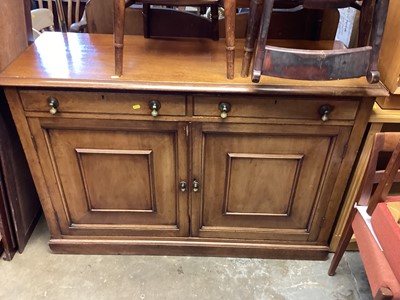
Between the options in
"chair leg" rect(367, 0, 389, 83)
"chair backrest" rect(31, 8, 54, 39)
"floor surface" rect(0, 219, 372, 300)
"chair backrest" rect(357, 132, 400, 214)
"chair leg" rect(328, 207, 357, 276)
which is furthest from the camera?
"chair backrest" rect(31, 8, 54, 39)

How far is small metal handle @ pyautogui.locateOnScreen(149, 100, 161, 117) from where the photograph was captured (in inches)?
46.2

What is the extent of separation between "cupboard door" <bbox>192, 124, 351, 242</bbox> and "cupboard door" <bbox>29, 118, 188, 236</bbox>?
93 millimetres

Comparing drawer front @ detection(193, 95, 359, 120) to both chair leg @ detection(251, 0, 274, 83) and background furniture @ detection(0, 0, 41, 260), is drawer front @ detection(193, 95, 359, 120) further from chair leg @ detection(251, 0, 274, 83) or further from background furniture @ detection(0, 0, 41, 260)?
background furniture @ detection(0, 0, 41, 260)

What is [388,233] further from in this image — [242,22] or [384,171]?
[242,22]

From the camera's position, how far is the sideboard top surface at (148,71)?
113 centimetres

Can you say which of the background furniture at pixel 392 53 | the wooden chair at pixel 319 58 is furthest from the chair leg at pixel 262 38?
the background furniture at pixel 392 53

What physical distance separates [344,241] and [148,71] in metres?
0.97

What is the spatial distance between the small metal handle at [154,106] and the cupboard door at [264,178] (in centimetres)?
15

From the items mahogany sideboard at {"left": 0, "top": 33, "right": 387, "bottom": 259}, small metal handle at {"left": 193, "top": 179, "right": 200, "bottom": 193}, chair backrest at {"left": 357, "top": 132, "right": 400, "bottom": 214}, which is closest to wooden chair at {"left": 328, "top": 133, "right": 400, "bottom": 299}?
chair backrest at {"left": 357, "top": 132, "right": 400, "bottom": 214}

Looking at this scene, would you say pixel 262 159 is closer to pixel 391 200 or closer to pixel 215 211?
pixel 215 211

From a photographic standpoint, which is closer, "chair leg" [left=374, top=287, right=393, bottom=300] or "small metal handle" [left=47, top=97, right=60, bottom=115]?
"chair leg" [left=374, top=287, right=393, bottom=300]

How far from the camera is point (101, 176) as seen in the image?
138 centimetres

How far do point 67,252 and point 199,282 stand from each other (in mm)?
597

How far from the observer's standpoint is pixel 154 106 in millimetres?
1174
